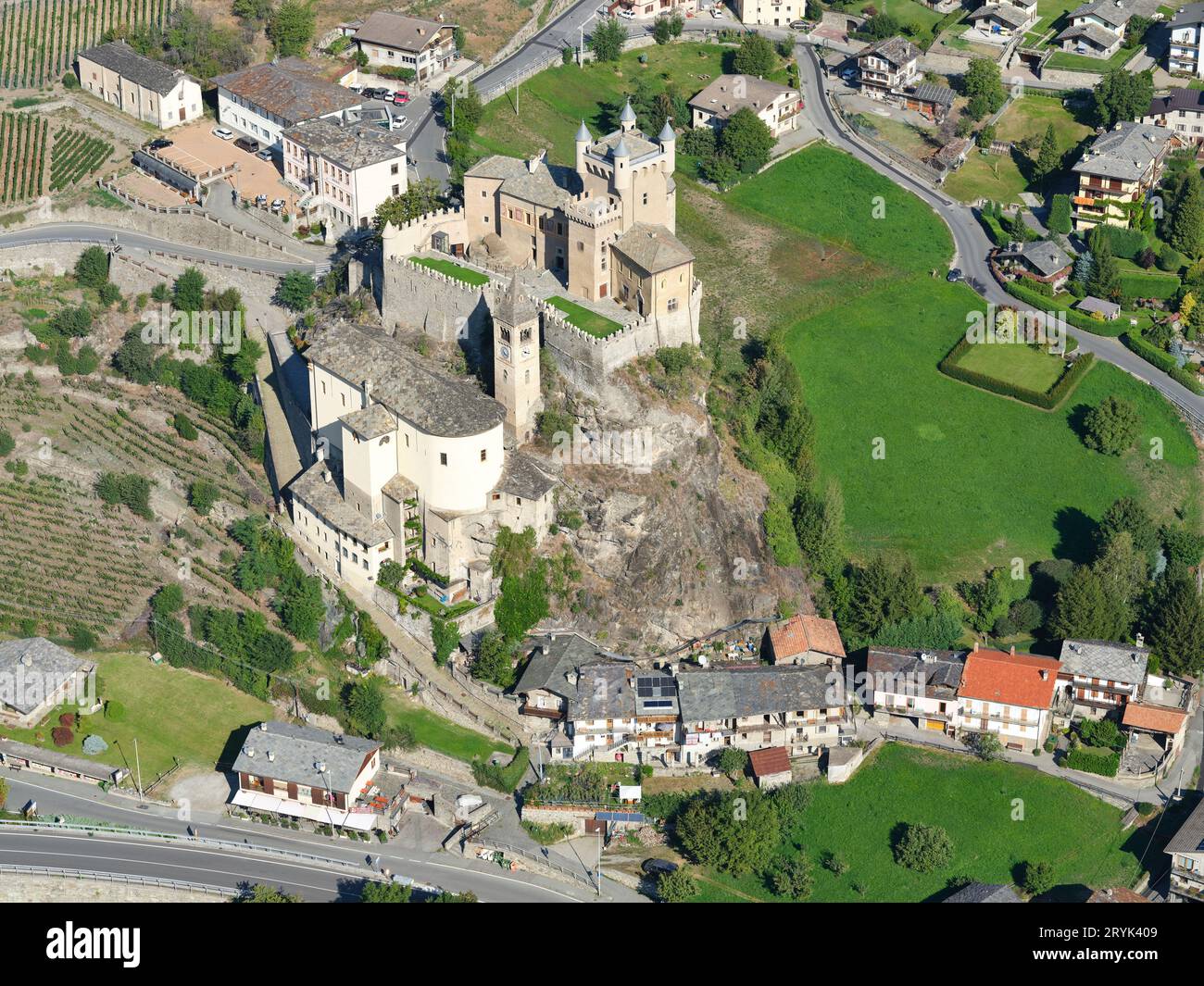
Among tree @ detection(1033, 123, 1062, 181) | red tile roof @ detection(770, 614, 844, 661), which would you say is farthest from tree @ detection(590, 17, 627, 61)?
red tile roof @ detection(770, 614, 844, 661)

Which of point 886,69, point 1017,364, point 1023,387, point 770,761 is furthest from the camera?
point 886,69

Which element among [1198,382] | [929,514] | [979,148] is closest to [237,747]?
[929,514]

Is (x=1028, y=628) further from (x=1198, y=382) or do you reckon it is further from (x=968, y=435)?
(x=1198, y=382)

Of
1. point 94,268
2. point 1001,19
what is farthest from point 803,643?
point 1001,19

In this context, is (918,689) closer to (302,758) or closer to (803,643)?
(803,643)

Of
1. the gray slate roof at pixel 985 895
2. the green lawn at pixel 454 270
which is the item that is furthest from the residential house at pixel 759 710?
the green lawn at pixel 454 270

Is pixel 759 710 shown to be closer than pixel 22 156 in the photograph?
Yes
